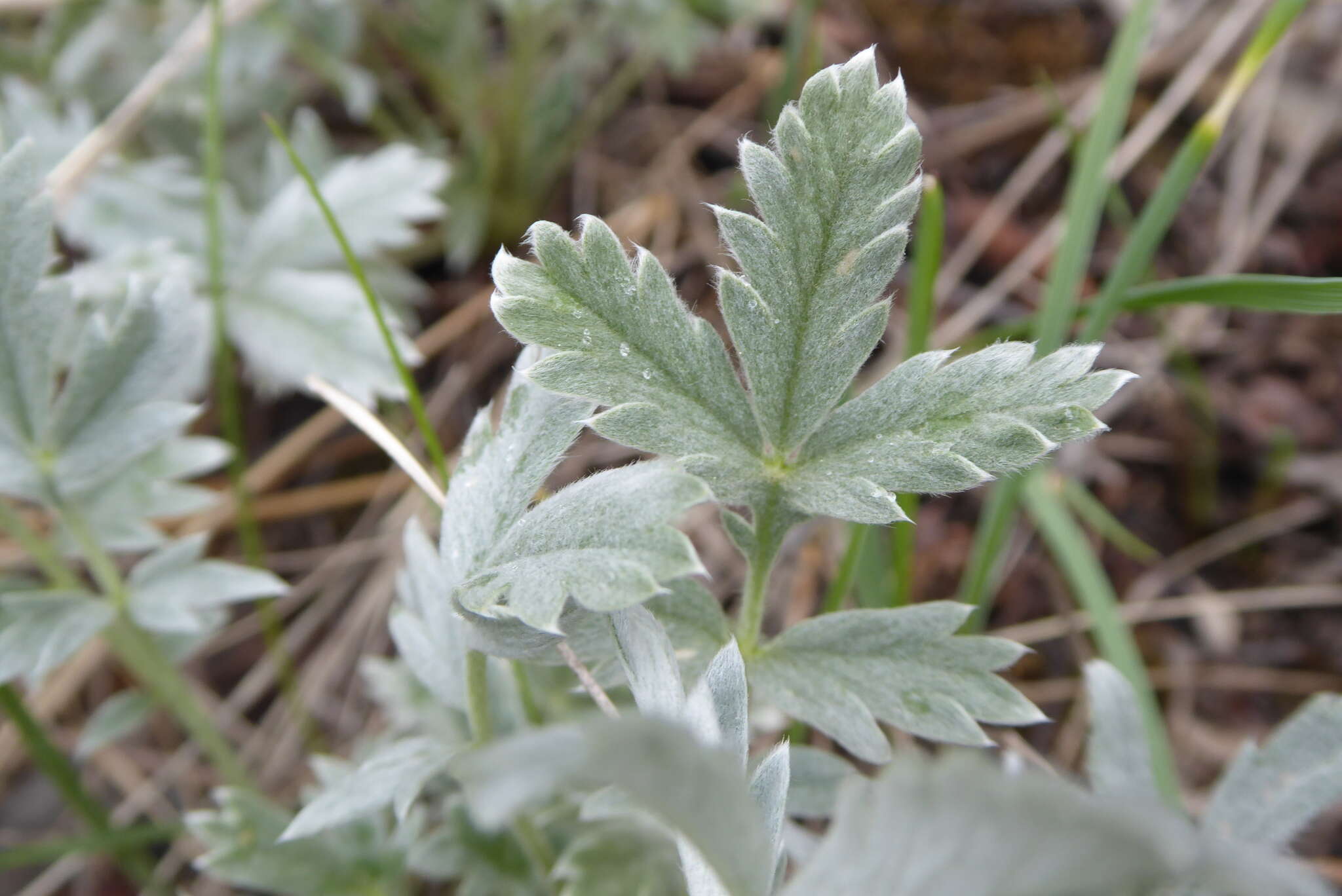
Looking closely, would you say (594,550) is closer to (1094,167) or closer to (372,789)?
(372,789)

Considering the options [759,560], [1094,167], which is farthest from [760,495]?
[1094,167]

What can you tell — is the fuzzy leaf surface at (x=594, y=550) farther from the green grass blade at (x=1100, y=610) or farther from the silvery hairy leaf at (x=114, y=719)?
the silvery hairy leaf at (x=114, y=719)

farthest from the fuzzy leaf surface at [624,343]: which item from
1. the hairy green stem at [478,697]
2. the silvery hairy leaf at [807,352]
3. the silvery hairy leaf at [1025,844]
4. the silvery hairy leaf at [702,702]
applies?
the silvery hairy leaf at [1025,844]

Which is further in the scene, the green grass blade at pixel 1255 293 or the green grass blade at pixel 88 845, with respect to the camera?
the green grass blade at pixel 88 845

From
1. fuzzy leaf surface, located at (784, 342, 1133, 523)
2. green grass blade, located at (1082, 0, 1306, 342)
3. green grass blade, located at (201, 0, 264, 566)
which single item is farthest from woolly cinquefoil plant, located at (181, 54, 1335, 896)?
green grass blade, located at (201, 0, 264, 566)

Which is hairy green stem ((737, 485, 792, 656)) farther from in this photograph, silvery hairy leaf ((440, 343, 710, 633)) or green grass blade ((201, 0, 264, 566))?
green grass blade ((201, 0, 264, 566))

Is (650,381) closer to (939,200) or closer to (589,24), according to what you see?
(939,200)
